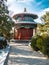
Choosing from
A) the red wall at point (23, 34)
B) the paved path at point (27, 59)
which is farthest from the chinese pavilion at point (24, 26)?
the paved path at point (27, 59)

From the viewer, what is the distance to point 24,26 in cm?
3822

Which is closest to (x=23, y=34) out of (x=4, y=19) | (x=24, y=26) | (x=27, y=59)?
(x=24, y=26)

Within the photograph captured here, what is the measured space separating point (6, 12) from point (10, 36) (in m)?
18.5

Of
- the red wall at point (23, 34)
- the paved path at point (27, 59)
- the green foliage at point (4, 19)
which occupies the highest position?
the green foliage at point (4, 19)

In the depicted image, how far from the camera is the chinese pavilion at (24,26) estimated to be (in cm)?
3788

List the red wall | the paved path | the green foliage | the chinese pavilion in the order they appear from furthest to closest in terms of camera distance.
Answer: the red wall
the chinese pavilion
the green foliage
the paved path

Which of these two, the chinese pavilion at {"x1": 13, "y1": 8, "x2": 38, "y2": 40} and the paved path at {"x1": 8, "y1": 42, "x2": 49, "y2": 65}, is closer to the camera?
the paved path at {"x1": 8, "y1": 42, "x2": 49, "y2": 65}

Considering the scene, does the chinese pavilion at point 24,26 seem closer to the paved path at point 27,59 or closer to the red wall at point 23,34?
the red wall at point 23,34

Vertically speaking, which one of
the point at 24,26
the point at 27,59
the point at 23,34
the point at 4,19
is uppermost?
the point at 4,19

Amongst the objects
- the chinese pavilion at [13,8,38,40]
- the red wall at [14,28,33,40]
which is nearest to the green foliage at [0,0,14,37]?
the chinese pavilion at [13,8,38,40]

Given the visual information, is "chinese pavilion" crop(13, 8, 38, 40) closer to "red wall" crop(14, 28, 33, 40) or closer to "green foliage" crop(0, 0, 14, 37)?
"red wall" crop(14, 28, 33, 40)

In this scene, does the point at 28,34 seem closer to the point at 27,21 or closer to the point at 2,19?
the point at 27,21

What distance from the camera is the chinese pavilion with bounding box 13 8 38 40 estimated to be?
1491 inches

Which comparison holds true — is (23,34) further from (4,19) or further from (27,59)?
(27,59)
